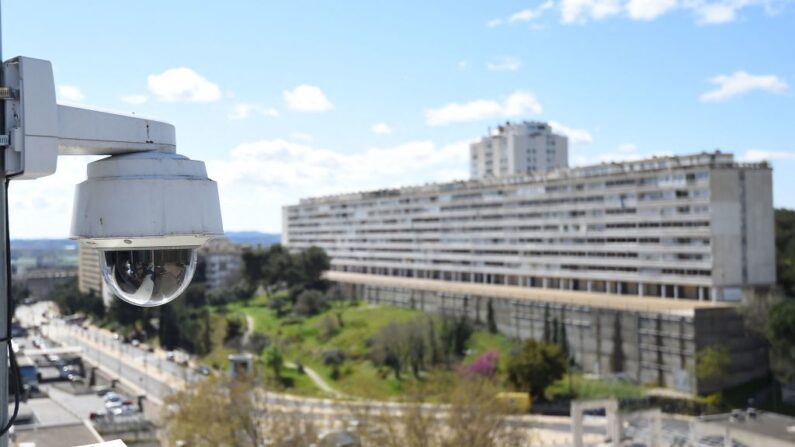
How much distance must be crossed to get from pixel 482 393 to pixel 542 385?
9.06 m

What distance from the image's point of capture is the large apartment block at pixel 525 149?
246 ft

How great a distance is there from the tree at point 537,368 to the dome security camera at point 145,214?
27.1 metres

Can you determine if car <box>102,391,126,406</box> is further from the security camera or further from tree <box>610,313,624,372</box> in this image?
the security camera

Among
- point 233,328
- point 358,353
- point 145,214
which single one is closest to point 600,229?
point 358,353

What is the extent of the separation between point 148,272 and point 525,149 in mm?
74215

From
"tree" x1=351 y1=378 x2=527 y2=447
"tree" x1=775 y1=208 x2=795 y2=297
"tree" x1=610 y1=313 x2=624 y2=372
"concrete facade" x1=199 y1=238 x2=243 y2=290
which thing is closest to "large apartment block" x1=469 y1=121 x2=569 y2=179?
"concrete facade" x1=199 y1=238 x2=243 y2=290

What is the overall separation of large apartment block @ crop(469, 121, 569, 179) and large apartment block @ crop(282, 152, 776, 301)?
2337 cm

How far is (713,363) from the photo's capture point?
2759cm

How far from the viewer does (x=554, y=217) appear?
3988 centimetres

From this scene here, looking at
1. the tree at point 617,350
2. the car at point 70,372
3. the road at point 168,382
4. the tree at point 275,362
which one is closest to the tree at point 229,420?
the road at point 168,382

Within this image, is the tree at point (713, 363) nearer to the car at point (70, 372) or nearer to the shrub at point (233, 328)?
the shrub at point (233, 328)

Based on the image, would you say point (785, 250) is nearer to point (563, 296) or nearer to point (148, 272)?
point (563, 296)

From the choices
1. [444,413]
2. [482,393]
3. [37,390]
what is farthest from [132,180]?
[37,390]

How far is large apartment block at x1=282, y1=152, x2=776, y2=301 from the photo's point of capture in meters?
32.0
